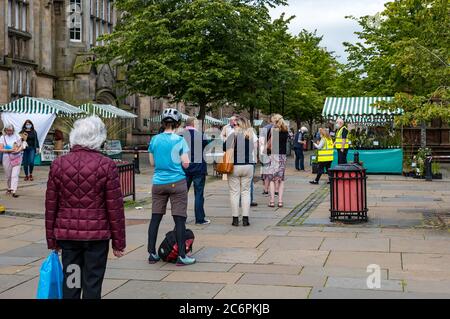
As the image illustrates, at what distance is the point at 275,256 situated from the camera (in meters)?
7.49

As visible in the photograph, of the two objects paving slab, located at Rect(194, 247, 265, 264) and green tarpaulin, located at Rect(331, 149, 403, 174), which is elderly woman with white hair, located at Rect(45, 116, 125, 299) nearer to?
paving slab, located at Rect(194, 247, 265, 264)

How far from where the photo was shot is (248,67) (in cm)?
2453

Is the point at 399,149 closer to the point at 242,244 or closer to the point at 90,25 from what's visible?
the point at 242,244

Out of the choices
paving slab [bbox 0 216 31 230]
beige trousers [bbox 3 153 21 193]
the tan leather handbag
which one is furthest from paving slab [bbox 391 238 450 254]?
beige trousers [bbox 3 153 21 193]

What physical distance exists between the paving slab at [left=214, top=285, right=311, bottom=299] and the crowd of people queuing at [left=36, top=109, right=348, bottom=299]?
1.29 metres

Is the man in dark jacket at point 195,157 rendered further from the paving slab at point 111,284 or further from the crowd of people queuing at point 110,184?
the paving slab at point 111,284

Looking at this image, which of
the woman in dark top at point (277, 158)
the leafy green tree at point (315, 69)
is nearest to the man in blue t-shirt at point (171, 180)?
the woman in dark top at point (277, 158)

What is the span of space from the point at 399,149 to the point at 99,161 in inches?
726

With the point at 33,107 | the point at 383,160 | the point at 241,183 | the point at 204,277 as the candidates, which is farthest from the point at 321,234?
the point at 33,107

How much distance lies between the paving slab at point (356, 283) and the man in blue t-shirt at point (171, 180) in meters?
1.80

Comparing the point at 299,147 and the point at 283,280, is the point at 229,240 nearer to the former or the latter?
the point at 283,280

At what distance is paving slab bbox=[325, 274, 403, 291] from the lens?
586 cm

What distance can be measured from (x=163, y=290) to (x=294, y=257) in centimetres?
217
